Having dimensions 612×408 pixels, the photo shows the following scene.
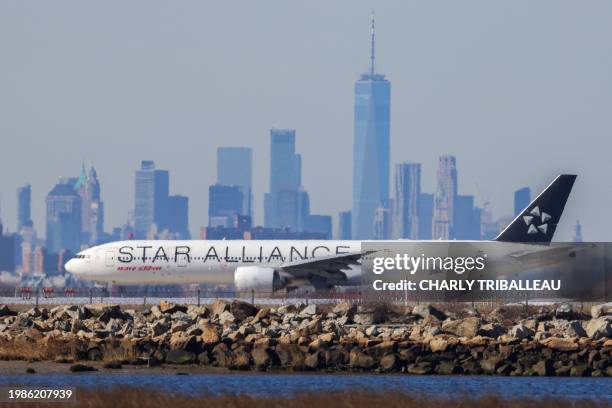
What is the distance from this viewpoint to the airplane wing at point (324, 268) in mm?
90438

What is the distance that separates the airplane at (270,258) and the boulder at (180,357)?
32048mm

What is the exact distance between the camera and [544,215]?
93.9 meters

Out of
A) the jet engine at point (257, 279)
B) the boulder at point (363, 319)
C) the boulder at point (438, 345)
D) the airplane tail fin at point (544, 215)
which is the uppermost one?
the airplane tail fin at point (544, 215)

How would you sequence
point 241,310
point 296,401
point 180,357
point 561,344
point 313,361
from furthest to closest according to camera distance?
point 241,310
point 180,357
point 561,344
point 313,361
point 296,401

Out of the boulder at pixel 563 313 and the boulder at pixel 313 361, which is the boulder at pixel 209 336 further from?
the boulder at pixel 563 313

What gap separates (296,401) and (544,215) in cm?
5634

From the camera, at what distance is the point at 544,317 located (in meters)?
67.6

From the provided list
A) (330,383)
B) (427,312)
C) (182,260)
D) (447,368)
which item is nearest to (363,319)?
(427,312)

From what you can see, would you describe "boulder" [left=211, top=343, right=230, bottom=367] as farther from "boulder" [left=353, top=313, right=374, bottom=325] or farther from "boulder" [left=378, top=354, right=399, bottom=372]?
"boulder" [left=353, top=313, right=374, bottom=325]

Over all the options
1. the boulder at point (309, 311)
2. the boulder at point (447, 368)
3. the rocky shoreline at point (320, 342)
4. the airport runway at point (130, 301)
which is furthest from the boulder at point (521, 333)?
the airport runway at point (130, 301)

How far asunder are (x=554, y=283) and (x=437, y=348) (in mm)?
30113

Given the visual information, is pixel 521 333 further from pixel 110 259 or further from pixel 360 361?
pixel 110 259

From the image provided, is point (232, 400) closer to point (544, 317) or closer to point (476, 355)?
point (476, 355)

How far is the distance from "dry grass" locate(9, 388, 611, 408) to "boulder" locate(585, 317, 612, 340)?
18.2 m
